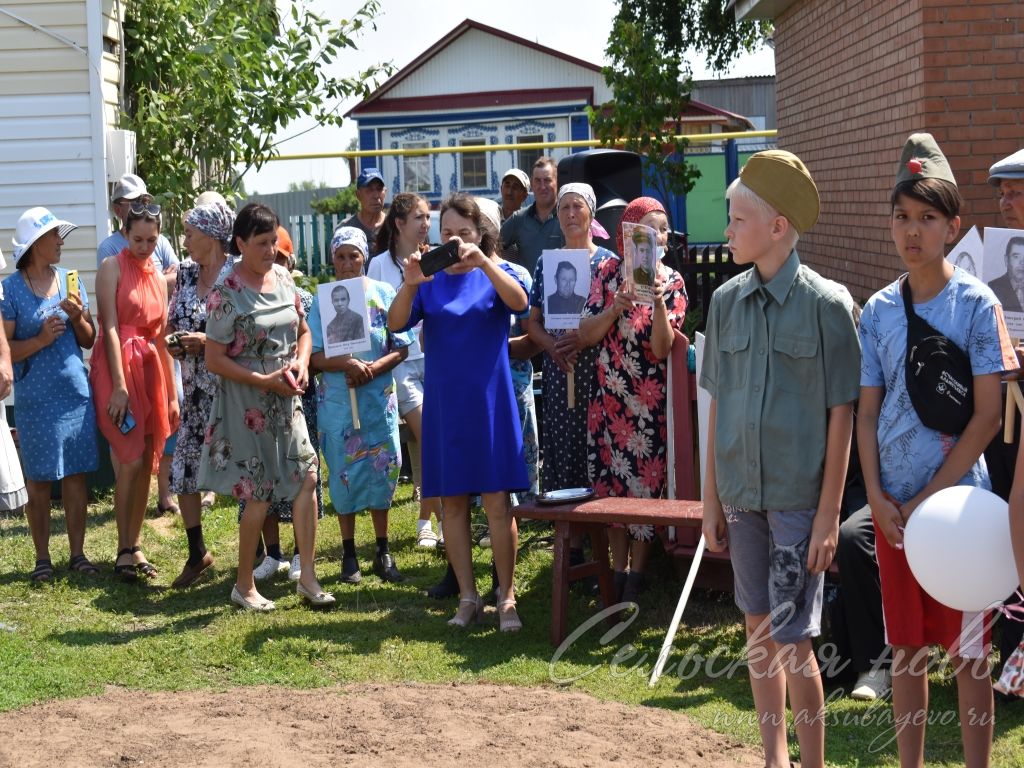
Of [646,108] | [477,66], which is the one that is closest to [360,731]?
[646,108]

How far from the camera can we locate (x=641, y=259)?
6230 mm

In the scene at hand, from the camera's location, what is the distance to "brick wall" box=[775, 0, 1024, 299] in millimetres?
8258

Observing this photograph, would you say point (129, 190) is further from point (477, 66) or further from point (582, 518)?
point (477, 66)

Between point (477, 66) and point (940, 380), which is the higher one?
point (477, 66)

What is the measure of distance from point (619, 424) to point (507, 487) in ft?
2.45

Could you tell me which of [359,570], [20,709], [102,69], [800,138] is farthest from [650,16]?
[20,709]

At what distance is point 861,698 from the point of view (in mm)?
5246

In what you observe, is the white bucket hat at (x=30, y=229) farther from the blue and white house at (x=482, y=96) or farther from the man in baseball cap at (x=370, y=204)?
the blue and white house at (x=482, y=96)

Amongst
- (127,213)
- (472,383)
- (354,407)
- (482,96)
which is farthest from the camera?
(482,96)

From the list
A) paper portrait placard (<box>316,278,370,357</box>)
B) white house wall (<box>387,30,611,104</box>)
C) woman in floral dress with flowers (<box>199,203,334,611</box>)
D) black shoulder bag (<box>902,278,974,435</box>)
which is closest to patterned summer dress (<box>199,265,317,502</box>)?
woman in floral dress with flowers (<box>199,203,334,611</box>)

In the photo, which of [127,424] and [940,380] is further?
[127,424]

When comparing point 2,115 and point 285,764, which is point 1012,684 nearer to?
point 285,764

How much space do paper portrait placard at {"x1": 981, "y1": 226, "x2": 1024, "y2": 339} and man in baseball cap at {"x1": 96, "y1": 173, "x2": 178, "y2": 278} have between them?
5050mm

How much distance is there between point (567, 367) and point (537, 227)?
2.76 m
